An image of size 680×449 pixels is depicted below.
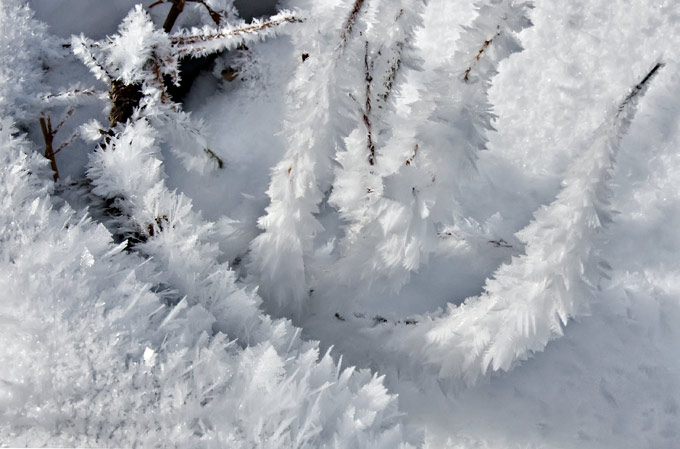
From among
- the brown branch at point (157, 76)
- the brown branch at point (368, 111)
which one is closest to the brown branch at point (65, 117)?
the brown branch at point (157, 76)

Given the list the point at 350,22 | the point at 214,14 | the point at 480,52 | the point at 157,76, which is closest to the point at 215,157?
the point at 157,76

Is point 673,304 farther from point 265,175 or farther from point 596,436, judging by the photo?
point 265,175

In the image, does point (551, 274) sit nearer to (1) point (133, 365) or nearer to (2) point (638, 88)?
(2) point (638, 88)

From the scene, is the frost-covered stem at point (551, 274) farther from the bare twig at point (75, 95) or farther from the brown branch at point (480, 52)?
the bare twig at point (75, 95)

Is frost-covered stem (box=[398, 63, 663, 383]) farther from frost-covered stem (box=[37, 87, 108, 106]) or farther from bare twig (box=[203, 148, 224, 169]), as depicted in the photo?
frost-covered stem (box=[37, 87, 108, 106])

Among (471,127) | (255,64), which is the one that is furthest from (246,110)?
(471,127)

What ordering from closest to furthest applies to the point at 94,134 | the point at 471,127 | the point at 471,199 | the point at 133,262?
the point at 471,127, the point at 133,262, the point at 94,134, the point at 471,199

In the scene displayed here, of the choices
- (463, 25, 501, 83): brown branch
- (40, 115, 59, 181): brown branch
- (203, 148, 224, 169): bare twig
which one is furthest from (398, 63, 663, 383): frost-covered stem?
(40, 115, 59, 181): brown branch
